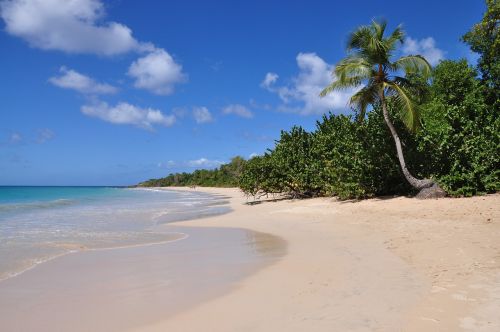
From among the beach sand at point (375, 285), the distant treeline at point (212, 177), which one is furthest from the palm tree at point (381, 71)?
the distant treeline at point (212, 177)

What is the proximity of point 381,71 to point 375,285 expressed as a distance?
43.0ft

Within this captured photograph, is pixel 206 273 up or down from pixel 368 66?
down

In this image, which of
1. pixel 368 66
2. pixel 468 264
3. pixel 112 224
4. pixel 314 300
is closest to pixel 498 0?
pixel 368 66

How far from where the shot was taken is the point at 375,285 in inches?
226

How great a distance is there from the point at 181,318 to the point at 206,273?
2.38 m

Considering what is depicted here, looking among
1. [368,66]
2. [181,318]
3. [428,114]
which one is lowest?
[181,318]

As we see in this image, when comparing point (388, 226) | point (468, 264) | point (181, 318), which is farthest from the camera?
point (388, 226)

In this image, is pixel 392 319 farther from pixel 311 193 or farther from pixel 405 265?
pixel 311 193

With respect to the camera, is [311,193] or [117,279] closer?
[117,279]

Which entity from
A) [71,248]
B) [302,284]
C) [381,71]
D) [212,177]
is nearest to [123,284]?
[302,284]

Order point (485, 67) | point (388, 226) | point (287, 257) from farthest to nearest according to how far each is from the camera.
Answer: point (485, 67)
point (388, 226)
point (287, 257)

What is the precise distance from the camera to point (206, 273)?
7238 millimetres

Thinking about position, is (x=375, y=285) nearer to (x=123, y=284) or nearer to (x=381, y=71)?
(x=123, y=284)

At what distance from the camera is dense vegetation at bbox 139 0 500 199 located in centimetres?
1598
